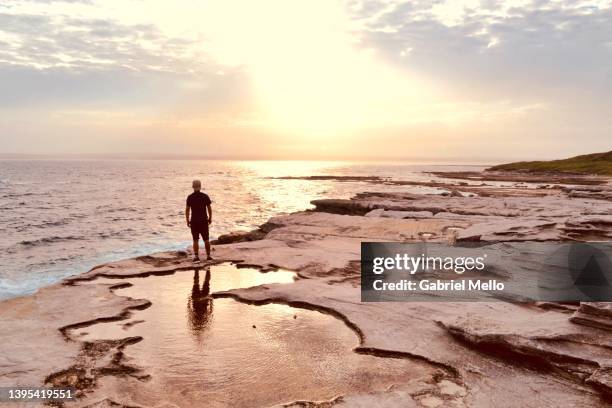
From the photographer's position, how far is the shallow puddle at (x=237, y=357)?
6.31 meters

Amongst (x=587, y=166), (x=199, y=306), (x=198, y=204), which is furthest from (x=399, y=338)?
(x=587, y=166)

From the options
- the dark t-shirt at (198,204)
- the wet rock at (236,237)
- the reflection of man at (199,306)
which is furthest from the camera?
the wet rock at (236,237)

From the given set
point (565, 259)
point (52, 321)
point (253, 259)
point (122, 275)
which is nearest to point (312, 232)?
point (253, 259)

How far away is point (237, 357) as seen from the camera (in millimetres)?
7504

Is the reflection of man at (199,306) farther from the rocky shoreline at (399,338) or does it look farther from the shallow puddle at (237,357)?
the rocky shoreline at (399,338)

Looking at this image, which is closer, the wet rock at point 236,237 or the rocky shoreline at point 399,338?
the rocky shoreline at point 399,338

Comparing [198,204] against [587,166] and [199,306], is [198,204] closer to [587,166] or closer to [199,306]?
[199,306]

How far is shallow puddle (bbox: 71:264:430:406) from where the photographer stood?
6.31 metres

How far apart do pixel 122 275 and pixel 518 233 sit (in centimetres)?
1267

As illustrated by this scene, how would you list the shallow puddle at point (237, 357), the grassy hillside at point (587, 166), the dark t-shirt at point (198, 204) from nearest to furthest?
the shallow puddle at point (237, 357), the dark t-shirt at point (198, 204), the grassy hillside at point (587, 166)

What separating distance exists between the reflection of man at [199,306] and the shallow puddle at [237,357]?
0.8 inches

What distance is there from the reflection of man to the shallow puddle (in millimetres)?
22

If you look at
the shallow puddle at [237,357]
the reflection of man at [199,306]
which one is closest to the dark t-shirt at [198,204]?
the reflection of man at [199,306]

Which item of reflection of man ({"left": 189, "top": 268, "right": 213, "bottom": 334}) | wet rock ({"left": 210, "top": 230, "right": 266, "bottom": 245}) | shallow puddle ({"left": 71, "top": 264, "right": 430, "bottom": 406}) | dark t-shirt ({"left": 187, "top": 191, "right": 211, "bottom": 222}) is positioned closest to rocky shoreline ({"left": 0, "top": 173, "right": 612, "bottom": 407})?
shallow puddle ({"left": 71, "top": 264, "right": 430, "bottom": 406})
